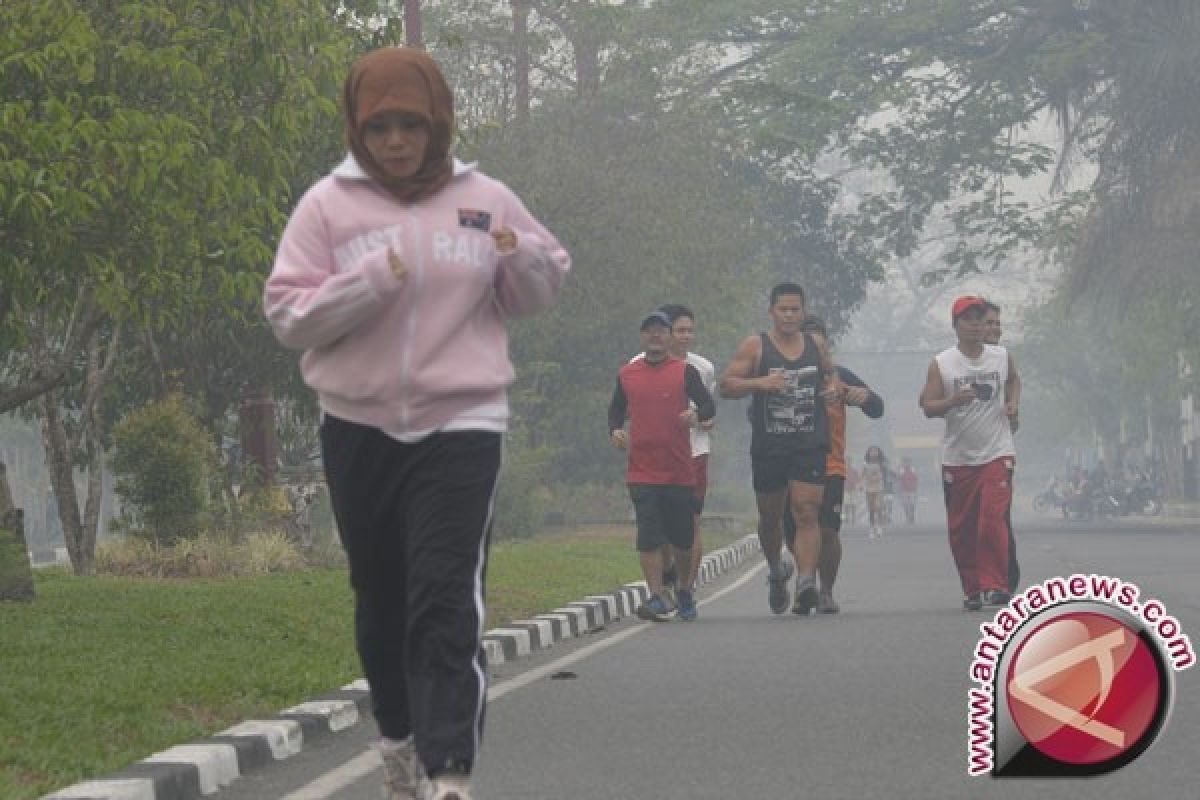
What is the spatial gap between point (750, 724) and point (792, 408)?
21.1ft

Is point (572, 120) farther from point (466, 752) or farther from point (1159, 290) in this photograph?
point (466, 752)

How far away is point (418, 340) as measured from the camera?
6559mm

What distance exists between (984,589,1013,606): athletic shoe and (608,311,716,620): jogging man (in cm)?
188

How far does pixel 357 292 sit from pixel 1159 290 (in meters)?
38.5

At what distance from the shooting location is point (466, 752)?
6.39 meters

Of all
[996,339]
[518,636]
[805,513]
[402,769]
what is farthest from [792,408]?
[402,769]

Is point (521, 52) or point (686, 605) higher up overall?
point (521, 52)

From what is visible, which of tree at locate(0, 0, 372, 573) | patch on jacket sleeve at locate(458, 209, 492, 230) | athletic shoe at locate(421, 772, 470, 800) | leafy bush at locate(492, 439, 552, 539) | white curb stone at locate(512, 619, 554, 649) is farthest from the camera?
leafy bush at locate(492, 439, 552, 539)

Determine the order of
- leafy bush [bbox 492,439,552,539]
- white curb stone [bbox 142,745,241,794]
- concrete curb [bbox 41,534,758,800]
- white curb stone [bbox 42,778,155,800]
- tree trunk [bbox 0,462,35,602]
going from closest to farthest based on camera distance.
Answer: white curb stone [bbox 42,778,155,800], concrete curb [bbox 41,534,758,800], white curb stone [bbox 142,745,241,794], tree trunk [bbox 0,462,35,602], leafy bush [bbox 492,439,552,539]

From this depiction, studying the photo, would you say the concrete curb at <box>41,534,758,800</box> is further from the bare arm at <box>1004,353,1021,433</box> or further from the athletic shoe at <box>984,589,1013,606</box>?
the bare arm at <box>1004,353,1021,433</box>

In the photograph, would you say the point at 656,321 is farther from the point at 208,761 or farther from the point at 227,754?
the point at 208,761

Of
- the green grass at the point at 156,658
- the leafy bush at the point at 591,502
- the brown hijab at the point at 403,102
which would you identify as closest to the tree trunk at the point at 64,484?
the green grass at the point at 156,658

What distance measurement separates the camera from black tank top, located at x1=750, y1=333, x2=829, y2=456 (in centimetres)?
1574

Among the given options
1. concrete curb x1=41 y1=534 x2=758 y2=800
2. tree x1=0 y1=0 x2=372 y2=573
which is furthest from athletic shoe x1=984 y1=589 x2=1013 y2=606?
tree x1=0 y1=0 x2=372 y2=573
